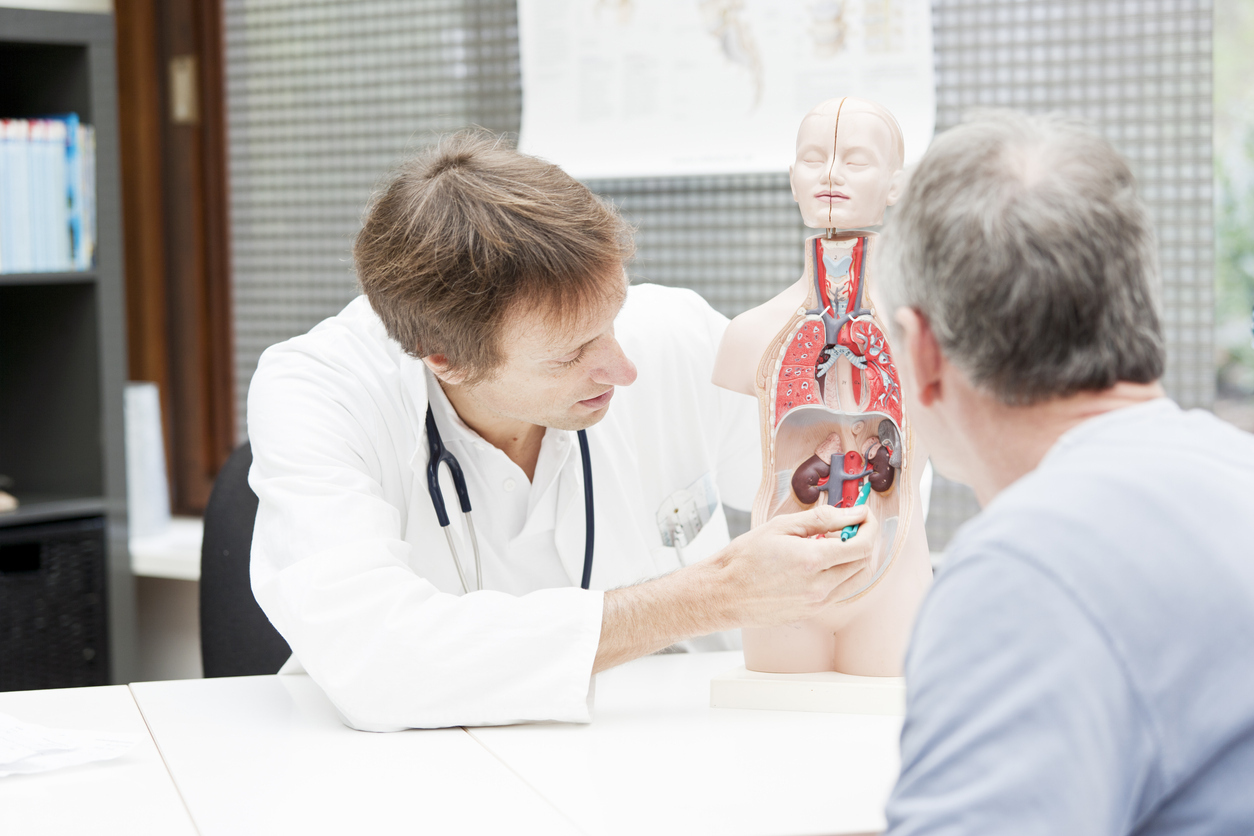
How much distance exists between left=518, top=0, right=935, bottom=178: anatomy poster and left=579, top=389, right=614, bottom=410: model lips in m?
1.18

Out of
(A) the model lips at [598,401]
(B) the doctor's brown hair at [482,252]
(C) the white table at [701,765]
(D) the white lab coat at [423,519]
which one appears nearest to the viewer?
(C) the white table at [701,765]

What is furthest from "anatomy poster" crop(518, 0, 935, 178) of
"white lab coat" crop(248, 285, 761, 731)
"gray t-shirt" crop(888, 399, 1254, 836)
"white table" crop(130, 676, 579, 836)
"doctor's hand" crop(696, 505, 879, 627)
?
"gray t-shirt" crop(888, 399, 1254, 836)

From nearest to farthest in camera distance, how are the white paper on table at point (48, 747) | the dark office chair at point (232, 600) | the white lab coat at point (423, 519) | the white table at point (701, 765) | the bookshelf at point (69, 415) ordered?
the white table at point (701, 765), the white paper on table at point (48, 747), the white lab coat at point (423, 519), the dark office chair at point (232, 600), the bookshelf at point (69, 415)

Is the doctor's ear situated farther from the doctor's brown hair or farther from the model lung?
the model lung

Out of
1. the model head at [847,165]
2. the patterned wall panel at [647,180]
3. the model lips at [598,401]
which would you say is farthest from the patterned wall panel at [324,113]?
the model head at [847,165]

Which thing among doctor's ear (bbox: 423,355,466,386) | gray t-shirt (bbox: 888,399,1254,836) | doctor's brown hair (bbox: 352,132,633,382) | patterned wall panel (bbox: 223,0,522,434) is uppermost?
patterned wall panel (bbox: 223,0,522,434)

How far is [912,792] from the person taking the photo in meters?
0.77

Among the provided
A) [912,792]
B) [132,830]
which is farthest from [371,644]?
[912,792]

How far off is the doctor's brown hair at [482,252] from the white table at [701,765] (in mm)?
540

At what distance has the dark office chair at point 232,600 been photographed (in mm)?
2092

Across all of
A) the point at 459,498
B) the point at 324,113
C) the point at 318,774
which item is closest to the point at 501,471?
the point at 459,498

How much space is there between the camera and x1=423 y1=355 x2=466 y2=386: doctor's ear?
Result: 5.71 ft

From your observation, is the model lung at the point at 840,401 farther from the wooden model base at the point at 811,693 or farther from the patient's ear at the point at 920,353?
the patient's ear at the point at 920,353

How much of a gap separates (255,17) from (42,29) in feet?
2.32
